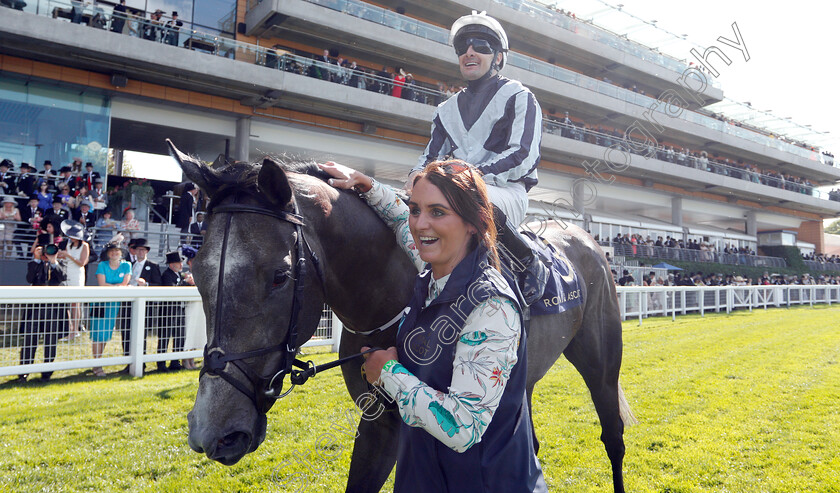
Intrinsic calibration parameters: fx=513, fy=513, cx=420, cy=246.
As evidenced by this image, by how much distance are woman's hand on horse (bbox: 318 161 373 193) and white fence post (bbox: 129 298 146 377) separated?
4.88m

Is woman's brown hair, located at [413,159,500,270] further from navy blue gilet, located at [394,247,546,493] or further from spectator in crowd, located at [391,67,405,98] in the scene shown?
spectator in crowd, located at [391,67,405,98]

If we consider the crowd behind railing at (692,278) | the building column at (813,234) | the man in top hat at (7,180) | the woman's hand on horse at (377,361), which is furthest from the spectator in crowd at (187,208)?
the building column at (813,234)

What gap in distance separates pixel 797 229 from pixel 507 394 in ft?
161

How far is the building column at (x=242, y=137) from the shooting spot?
17.2 meters

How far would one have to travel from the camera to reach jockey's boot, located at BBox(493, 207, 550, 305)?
84.4 inches

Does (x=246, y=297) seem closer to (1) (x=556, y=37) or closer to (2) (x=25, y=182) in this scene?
(2) (x=25, y=182)

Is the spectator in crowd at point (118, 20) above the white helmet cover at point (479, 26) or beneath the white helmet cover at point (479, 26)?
above

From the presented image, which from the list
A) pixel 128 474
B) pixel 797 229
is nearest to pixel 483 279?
pixel 128 474

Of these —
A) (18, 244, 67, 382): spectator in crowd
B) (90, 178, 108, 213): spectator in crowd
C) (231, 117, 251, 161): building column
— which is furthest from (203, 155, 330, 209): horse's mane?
(231, 117, 251, 161): building column

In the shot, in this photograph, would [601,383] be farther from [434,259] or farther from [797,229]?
[797,229]

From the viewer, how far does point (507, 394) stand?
4.32 feet

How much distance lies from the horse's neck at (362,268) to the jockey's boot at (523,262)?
0.43 metres

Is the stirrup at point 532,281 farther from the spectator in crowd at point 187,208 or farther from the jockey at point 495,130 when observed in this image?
the spectator in crowd at point 187,208

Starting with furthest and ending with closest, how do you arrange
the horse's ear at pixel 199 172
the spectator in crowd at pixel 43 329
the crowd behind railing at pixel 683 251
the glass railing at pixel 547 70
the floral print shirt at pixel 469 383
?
the crowd behind railing at pixel 683 251, the glass railing at pixel 547 70, the spectator in crowd at pixel 43 329, the horse's ear at pixel 199 172, the floral print shirt at pixel 469 383
